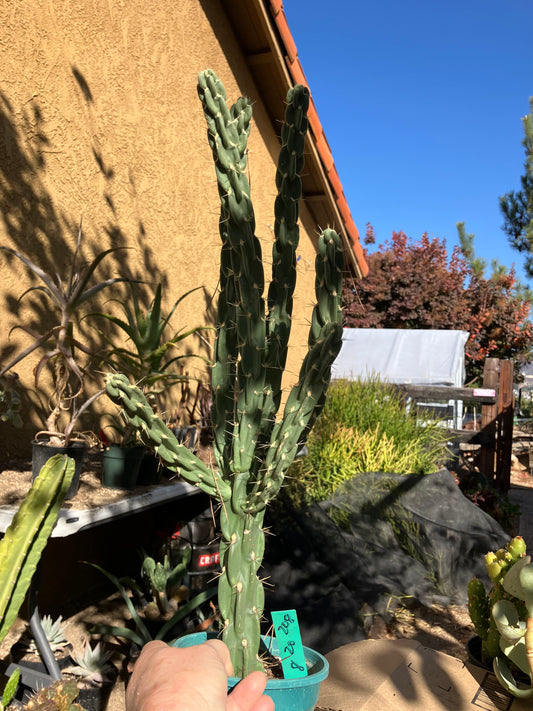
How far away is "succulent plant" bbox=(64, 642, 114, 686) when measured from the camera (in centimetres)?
312

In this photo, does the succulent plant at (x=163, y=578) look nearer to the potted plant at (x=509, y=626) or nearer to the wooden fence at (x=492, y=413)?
the potted plant at (x=509, y=626)

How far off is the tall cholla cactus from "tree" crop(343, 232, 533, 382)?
15.6 meters

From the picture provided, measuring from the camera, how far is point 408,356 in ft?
44.8

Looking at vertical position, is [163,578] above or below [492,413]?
below

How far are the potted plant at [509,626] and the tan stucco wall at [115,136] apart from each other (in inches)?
86.7

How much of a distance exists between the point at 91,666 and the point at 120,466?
1.11m

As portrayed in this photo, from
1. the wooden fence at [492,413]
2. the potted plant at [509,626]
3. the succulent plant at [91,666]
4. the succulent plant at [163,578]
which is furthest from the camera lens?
the wooden fence at [492,413]

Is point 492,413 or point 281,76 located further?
point 492,413

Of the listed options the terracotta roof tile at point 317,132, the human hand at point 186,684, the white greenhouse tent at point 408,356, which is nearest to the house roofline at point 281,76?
the terracotta roof tile at point 317,132

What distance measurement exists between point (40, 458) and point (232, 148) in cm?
182

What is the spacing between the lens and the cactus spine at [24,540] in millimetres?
2135

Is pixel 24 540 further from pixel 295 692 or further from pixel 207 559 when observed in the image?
pixel 207 559

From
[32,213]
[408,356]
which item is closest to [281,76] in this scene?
[32,213]

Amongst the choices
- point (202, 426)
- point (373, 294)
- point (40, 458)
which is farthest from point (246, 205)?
point (373, 294)
